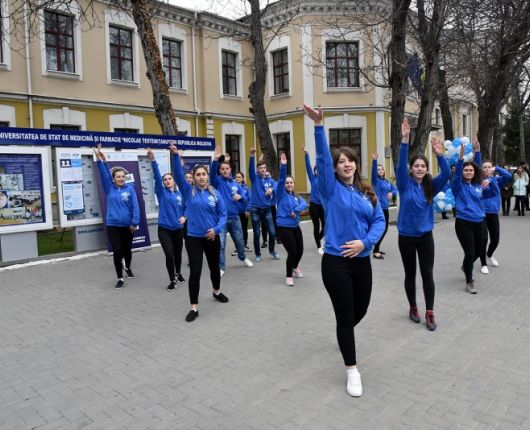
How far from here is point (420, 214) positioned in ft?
16.9

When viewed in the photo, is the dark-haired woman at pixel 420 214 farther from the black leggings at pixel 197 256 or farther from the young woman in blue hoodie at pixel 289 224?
the young woman in blue hoodie at pixel 289 224

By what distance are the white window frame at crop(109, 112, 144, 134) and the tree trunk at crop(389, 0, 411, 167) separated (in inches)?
425

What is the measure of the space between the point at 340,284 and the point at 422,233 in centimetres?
192

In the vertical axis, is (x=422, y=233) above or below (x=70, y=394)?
above

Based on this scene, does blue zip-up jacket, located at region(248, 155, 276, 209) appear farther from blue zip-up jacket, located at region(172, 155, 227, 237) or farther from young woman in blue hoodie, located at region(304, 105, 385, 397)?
young woman in blue hoodie, located at region(304, 105, 385, 397)

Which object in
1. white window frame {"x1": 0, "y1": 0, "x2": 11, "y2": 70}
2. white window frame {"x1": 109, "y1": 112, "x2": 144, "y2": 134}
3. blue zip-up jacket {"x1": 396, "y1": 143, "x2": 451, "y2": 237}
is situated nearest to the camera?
blue zip-up jacket {"x1": 396, "y1": 143, "x2": 451, "y2": 237}

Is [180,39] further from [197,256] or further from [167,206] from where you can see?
[197,256]

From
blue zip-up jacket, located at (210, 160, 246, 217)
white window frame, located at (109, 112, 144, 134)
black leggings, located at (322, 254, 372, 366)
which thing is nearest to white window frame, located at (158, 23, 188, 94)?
white window frame, located at (109, 112, 144, 134)

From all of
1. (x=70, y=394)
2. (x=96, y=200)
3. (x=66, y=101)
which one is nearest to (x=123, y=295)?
(x=70, y=394)

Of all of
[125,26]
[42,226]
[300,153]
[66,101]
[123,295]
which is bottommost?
[123,295]

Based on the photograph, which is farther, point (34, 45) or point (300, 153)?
point (300, 153)

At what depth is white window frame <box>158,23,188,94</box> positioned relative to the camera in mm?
21734

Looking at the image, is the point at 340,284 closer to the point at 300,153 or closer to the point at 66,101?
the point at 66,101

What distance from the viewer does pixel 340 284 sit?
3662mm
